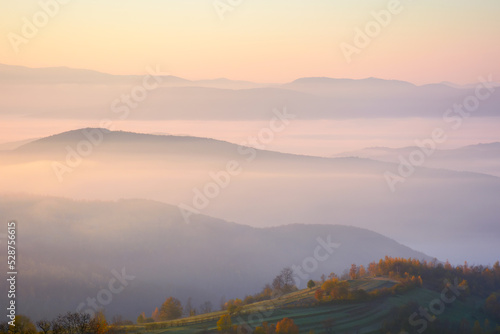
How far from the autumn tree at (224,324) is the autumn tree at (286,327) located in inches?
338

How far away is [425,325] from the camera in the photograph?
11788 centimetres

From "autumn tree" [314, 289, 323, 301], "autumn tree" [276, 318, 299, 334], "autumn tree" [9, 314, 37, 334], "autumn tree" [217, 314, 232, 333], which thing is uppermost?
"autumn tree" [314, 289, 323, 301]

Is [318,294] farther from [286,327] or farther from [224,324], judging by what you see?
[224,324]

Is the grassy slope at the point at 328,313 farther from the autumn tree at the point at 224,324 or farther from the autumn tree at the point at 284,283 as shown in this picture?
the autumn tree at the point at 284,283

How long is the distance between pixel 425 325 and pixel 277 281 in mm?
37967

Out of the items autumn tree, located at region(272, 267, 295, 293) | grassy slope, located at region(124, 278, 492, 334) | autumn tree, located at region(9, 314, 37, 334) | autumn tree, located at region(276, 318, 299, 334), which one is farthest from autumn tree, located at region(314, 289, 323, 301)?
autumn tree, located at region(9, 314, 37, 334)

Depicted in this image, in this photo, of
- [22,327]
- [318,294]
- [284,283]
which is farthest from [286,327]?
[22,327]

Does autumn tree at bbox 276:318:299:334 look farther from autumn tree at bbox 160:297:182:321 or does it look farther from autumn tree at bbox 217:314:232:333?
autumn tree at bbox 160:297:182:321

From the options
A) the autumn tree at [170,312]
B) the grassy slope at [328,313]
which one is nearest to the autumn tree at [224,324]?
the grassy slope at [328,313]

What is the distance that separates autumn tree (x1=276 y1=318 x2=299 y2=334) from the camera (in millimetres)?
104188

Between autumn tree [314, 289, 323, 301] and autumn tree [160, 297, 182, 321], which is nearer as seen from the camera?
autumn tree [314, 289, 323, 301]

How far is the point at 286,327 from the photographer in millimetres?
104875

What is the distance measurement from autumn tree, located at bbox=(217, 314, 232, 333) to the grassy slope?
1.34 m

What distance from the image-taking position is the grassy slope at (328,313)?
355 ft
